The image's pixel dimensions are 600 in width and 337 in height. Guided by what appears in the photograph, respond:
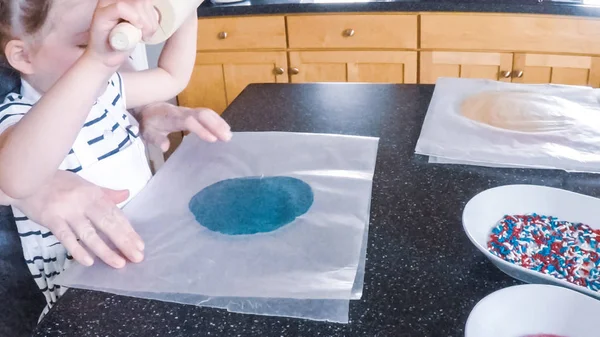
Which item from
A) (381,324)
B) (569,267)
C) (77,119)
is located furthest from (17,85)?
(569,267)

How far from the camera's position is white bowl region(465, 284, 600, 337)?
0.49 m

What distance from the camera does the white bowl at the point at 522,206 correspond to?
65 cm

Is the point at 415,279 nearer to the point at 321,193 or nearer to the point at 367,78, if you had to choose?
the point at 321,193

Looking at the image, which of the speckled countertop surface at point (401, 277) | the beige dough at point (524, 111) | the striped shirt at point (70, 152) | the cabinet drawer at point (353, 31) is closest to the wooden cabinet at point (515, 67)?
the cabinet drawer at point (353, 31)

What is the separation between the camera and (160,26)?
2.03 ft

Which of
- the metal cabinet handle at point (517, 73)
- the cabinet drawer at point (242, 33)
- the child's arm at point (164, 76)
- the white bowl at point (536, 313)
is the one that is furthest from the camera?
the cabinet drawer at point (242, 33)

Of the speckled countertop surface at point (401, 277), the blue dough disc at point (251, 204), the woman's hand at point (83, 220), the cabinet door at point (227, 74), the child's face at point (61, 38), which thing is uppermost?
the child's face at point (61, 38)

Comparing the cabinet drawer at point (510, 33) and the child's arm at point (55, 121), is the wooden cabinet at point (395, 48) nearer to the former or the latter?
the cabinet drawer at point (510, 33)

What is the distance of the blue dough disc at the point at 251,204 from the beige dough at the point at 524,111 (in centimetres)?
36

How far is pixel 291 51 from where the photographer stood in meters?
2.08

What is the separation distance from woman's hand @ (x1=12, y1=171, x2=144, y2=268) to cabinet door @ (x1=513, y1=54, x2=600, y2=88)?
1.62 m

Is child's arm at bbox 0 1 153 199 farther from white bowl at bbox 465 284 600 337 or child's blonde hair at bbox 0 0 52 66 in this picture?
white bowl at bbox 465 284 600 337

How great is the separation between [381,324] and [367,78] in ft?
5.29

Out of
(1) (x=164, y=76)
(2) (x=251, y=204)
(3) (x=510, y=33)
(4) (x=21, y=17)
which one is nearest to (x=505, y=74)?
(3) (x=510, y=33)
